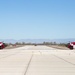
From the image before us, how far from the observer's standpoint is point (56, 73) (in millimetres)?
14219

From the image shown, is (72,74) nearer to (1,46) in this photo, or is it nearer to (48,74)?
(48,74)

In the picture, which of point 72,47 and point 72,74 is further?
point 72,47

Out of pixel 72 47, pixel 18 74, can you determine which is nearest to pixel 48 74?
pixel 18 74

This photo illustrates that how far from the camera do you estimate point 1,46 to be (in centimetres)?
7912

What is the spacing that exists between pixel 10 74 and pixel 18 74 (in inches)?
14.7

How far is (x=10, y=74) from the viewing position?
45.0ft

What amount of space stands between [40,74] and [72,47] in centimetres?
6415

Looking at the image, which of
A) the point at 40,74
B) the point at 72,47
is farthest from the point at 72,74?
the point at 72,47

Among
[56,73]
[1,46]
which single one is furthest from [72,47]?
[56,73]

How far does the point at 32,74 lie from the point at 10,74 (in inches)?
40.5

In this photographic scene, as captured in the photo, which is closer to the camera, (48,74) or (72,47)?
(48,74)

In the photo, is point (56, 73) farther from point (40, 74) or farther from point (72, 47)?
point (72, 47)

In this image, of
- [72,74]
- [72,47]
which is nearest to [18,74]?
[72,74]

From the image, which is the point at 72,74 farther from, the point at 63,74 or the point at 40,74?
the point at 40,74
